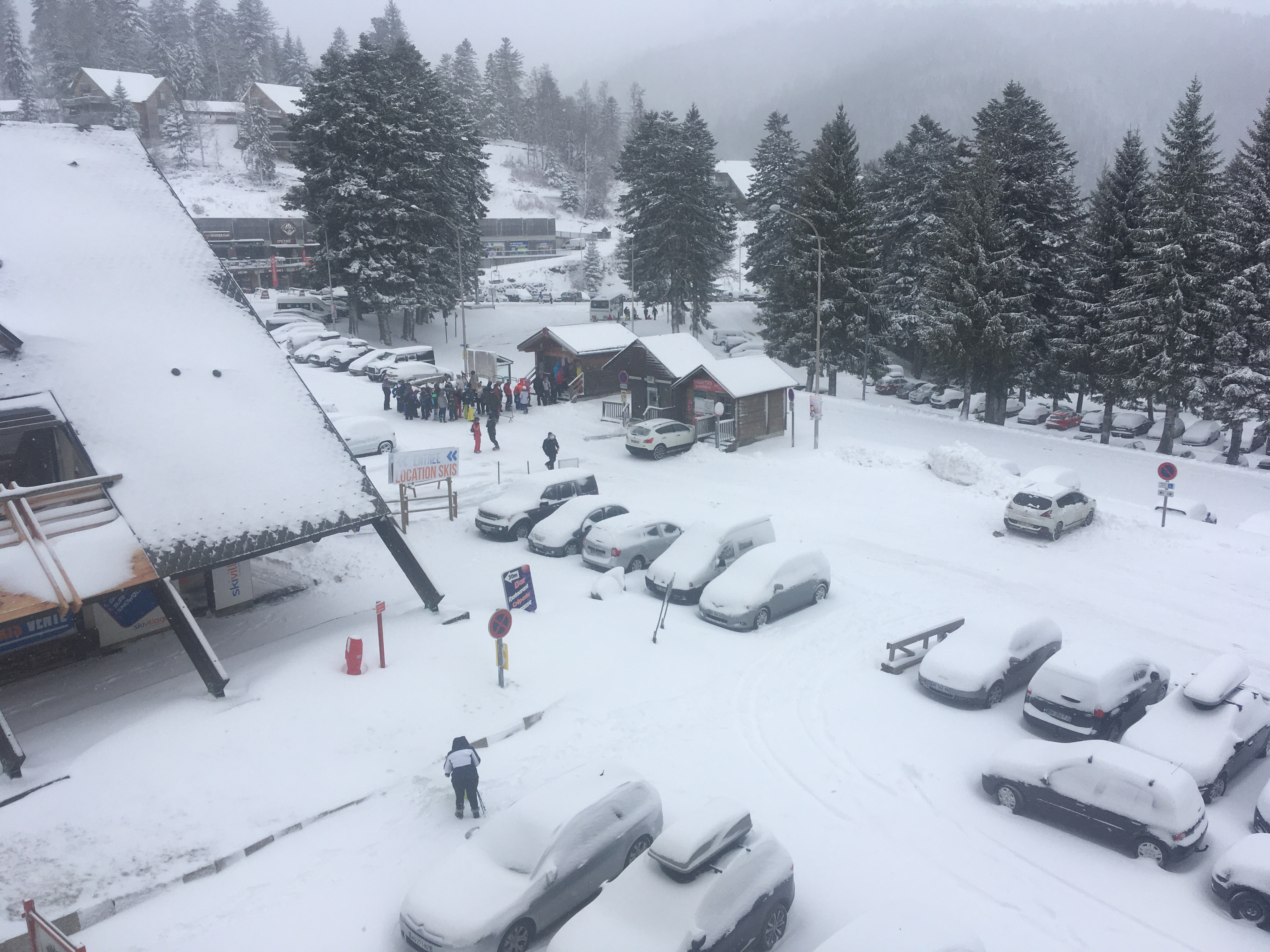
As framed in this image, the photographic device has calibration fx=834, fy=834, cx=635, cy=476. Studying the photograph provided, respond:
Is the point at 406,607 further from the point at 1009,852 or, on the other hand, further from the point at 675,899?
the point at 1009,852

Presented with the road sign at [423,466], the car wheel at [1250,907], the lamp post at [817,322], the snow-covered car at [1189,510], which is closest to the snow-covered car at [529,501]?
the road sign at [423,466]

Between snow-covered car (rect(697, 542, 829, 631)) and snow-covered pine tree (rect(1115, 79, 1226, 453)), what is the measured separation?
26.9 metres

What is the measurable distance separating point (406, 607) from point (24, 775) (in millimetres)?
7256

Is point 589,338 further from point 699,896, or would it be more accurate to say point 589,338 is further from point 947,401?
point 699,896

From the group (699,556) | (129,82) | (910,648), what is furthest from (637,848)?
(129,82)

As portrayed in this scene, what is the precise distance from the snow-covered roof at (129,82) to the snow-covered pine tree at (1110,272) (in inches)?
4194

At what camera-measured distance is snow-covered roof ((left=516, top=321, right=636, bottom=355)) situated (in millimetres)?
39344

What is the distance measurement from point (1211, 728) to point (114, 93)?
404 feet

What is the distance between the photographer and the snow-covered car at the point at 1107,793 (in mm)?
10664

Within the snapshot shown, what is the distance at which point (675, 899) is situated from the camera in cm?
834

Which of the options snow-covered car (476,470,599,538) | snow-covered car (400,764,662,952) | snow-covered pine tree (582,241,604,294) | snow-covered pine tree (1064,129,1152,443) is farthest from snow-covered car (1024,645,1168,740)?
snow-covered pine tree (582,241,604,294)

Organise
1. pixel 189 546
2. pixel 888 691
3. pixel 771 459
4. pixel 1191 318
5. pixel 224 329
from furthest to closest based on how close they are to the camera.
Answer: pixel 1191 318 → pixel 771 459 → pixel 224 329 → pixel 888 691 → pixel 189 546

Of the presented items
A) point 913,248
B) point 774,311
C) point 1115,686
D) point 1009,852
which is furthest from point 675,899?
point 913,248

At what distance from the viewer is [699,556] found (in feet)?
64.3
